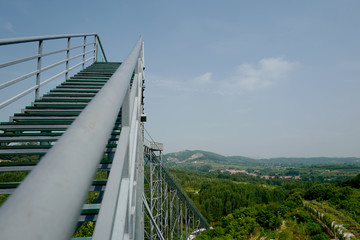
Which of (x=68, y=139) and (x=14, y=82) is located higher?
(x=14, y=82)

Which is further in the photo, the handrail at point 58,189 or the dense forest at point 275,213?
the dense forest at point 275,213

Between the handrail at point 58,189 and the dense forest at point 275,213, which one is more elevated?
the handrail at point 58,189

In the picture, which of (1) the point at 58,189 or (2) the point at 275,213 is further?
(2) the point at 275,213

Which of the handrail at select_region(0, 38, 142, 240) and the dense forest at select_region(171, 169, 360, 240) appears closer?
the handrail at select_region(0, 38, 142, 240)

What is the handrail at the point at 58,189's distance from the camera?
0.33 metres

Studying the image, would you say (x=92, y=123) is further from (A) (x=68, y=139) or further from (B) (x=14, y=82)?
(B) (x=14, y=82)

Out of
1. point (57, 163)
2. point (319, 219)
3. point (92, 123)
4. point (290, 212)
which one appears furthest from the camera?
point (290, 212)

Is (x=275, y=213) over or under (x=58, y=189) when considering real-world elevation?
under

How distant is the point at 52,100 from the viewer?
156 inches

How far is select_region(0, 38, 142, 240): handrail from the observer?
330mm

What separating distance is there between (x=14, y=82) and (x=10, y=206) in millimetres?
2990

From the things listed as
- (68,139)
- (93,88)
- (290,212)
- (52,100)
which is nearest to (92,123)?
(68,139)

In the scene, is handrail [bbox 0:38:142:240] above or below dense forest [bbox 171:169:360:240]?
above

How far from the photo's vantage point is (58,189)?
0.39 m
